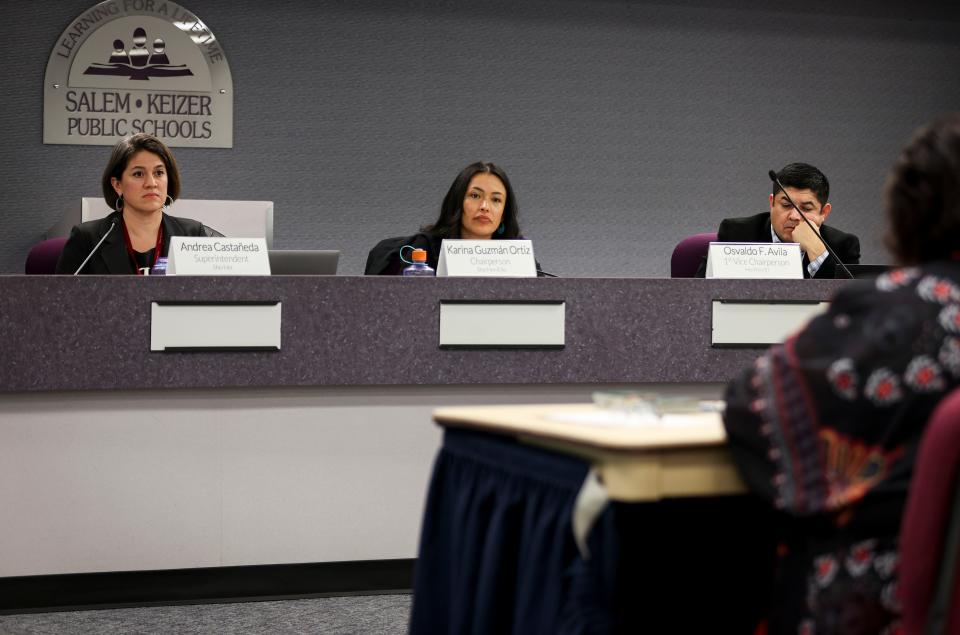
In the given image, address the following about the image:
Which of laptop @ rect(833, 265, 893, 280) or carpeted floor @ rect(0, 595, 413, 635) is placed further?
laptop @ rect(833, 265, 893, 280)

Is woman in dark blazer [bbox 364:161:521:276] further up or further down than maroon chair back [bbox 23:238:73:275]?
further up

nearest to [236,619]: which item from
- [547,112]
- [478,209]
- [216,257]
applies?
[216,257]

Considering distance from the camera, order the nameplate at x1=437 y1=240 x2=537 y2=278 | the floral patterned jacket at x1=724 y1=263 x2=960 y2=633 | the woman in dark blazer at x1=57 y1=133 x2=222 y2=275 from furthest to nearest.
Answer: the woman in dark blazer at x1=57 y1=133 x2=222 y2=275, the nameplate at x1=437 y1=240 x2=537 y2=278, the floral patterned jacket at x1=724 y1=263 x2=960 y2=633

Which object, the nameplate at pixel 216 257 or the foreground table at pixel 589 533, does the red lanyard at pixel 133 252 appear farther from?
the foreground table at pixel 589 533

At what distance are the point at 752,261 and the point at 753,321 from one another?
0.20m

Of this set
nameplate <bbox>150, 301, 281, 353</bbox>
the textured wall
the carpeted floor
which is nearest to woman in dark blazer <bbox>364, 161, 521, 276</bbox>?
nameplate <bbox>150, 301, 281, 353</bbox>

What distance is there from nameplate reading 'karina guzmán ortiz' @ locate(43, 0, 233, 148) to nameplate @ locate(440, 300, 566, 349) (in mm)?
2569

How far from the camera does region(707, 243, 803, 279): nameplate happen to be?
3059mm

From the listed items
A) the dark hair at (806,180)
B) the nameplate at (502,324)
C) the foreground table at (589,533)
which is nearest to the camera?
the foreground table at (589,533)

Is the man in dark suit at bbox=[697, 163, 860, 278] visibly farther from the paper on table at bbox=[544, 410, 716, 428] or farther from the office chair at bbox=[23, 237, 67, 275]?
the paper on table at bbox=[544, 410, 716, 428]

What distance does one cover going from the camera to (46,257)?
3.56m

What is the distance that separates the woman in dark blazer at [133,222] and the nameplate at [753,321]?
161 centimetres

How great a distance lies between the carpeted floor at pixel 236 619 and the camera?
247 centimetres

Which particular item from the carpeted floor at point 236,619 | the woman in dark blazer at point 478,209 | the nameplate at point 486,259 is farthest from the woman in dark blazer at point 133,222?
the carpeted floor at point 236,619
